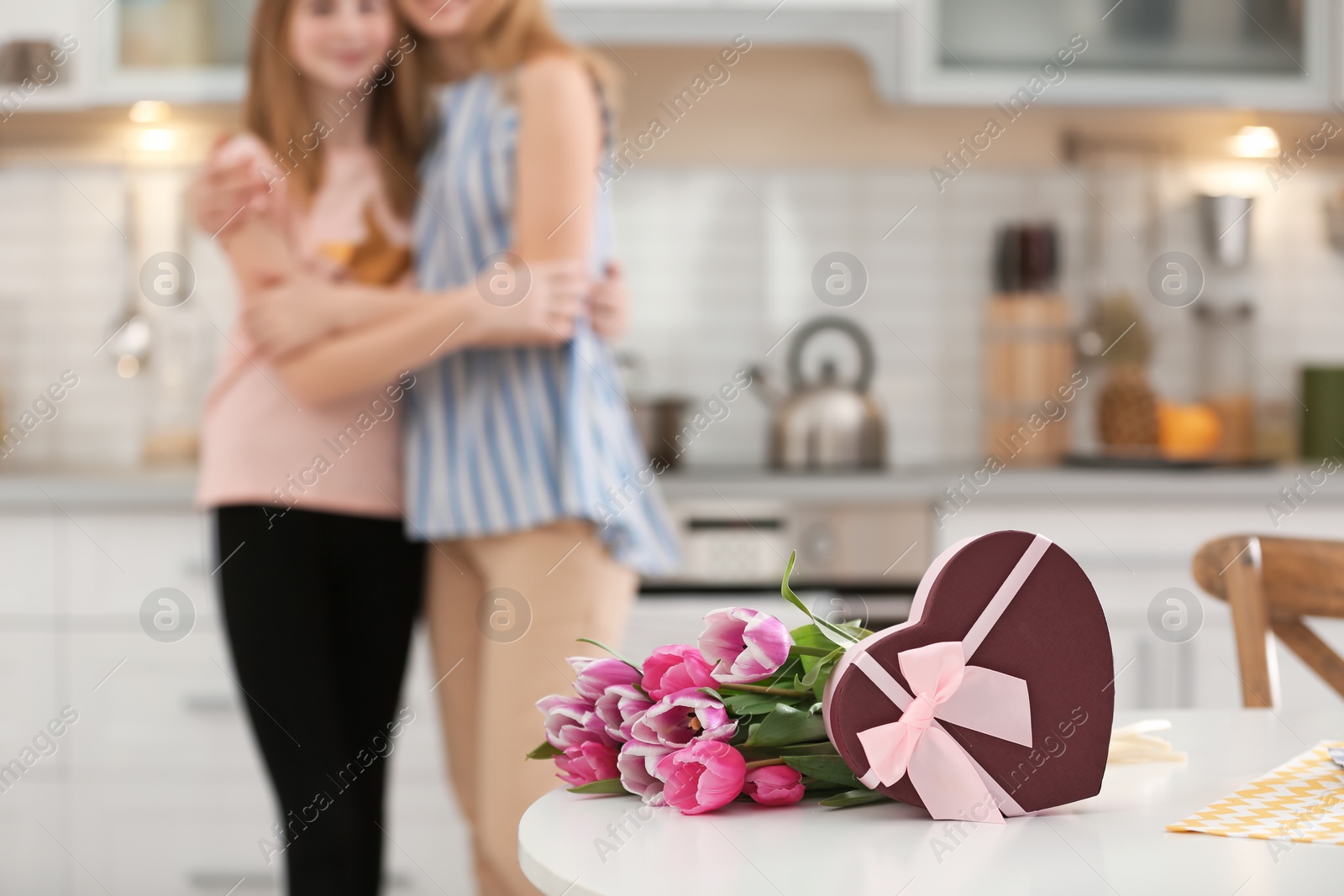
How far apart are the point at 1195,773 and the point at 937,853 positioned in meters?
0.21

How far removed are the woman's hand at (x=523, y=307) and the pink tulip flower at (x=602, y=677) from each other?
0.61 meters

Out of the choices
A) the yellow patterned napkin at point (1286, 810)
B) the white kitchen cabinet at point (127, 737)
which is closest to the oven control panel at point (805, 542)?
the white kitchen cabinet at point (127, 737)

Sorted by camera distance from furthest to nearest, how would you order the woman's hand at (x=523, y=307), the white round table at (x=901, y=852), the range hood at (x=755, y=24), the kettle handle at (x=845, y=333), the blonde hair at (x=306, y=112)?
the kettle handle at (x=845, y=333) < the range hood at (x=755, y=24) < the blonde hair at (x=306, y=112) < the woman's hand at (x=523, y=307) < the white round table at (x=901, y=852)

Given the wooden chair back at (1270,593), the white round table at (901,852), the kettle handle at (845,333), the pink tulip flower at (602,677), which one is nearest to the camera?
the white round table at (901,852)

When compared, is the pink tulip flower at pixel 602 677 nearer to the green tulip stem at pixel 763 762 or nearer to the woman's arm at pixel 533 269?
the green tulip stem at pixel 763 762

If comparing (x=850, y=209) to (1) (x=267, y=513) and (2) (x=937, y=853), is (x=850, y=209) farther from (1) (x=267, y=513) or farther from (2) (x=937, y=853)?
(2) (x=937, y=853)

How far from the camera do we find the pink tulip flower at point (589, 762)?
1.78 ft

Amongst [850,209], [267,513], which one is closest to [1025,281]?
[850,209]

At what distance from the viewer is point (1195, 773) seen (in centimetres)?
60

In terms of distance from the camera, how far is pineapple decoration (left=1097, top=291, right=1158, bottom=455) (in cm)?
226

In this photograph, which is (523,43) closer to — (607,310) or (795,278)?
(607,310)

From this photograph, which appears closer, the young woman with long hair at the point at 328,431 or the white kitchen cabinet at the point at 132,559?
the young woman with long hair at the point at 328,431

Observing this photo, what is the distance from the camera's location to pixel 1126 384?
2281mm

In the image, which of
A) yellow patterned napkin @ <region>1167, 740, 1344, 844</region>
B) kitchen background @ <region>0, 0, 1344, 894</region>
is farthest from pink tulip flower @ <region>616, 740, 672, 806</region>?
kitchen background @ <region>0, 0, 1344, 894</region>
